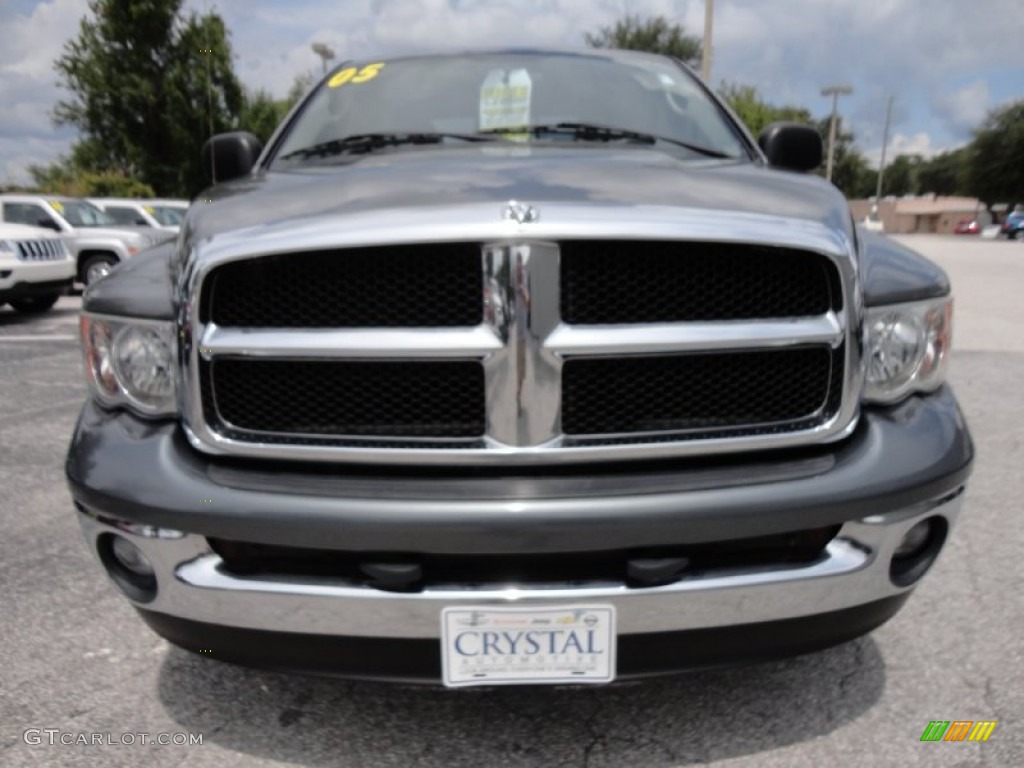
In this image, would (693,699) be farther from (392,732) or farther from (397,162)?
(397,162)

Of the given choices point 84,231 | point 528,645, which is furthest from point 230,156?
point 84,231

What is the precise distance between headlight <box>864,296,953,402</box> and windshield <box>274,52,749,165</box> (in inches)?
36.8

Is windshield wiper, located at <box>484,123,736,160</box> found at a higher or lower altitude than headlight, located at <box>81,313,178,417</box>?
higher

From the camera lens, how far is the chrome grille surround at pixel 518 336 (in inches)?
67.6

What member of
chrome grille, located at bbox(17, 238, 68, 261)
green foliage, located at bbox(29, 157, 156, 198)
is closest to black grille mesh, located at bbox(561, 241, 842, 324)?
chrome grille, located at bbox(17, 238, 68, 261)

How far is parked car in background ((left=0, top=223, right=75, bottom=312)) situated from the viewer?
35.1ft

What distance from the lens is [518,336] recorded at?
1.72m

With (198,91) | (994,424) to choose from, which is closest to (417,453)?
(994,424)

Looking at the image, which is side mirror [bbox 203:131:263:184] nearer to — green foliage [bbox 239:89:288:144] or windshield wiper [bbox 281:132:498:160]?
windshield wiper [bbox 281:132:498:160]

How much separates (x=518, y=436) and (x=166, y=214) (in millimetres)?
16590

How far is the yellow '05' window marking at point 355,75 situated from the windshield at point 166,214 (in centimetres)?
1379

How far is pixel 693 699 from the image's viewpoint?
2.29 meters

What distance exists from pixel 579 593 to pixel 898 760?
3.31 ft
